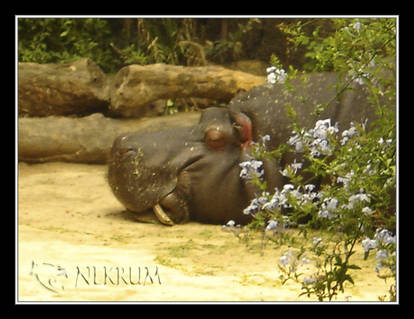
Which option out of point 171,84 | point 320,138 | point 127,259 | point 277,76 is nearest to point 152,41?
point 171,84

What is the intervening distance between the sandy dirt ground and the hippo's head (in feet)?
0.45

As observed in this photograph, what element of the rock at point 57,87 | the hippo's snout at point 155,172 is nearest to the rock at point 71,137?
the rock at point 57,87

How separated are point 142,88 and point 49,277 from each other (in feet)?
13.6

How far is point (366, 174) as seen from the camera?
3438 millimetres

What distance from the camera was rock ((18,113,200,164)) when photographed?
27.4ft

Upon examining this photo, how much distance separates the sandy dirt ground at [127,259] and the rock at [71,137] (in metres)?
0.87

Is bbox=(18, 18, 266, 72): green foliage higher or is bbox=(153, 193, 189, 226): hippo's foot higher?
bbox=(18, 18, 266, 72): green foliage

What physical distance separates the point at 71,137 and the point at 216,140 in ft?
8.53

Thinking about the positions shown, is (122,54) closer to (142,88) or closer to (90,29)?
(90,29)

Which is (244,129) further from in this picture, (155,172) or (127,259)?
(127,259)

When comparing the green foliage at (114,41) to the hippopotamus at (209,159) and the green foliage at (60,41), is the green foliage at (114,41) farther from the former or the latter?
the hippopotamus at (209,159)

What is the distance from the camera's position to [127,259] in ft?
16.6

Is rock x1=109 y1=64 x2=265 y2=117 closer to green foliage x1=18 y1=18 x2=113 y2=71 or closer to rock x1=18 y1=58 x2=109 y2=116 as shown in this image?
rock x1=18 y1=58 x2=109 y2=116

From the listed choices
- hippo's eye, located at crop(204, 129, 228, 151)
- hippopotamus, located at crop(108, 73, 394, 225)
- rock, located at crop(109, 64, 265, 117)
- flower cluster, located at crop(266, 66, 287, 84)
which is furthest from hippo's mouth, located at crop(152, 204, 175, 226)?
flower cluster, located at crop(266, 66, 287, 84)
